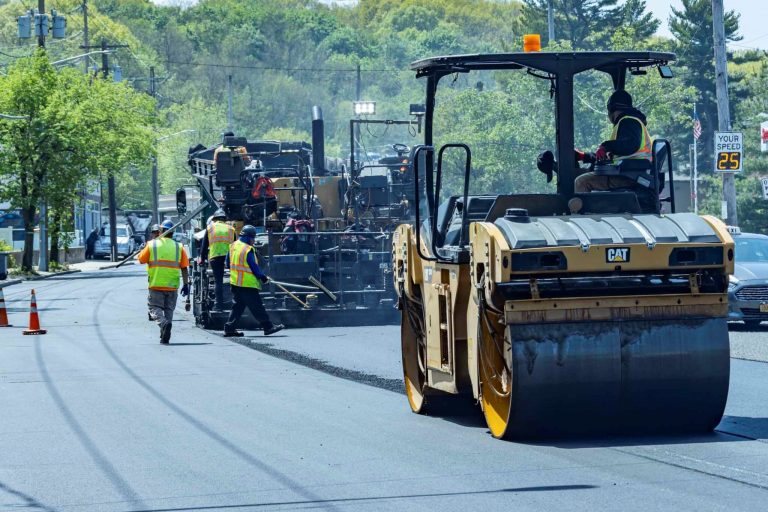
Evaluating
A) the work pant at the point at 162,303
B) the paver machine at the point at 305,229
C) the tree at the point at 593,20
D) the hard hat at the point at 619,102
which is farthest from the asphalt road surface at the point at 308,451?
the tree at the point at 593,20

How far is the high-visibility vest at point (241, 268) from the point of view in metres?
18.9

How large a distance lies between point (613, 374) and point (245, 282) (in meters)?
10.9

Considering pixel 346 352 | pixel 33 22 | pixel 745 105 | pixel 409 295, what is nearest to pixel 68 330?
pixel 346 352

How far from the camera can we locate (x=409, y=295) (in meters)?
10.7

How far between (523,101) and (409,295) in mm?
45386

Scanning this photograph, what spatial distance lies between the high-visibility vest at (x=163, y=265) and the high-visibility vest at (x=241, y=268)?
0.77m

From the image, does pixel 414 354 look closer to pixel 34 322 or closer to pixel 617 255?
pixel 617 255

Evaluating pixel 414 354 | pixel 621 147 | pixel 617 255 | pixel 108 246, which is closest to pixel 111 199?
pixel 108 246

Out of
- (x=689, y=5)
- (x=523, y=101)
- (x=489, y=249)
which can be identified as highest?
(x=689, y=5)

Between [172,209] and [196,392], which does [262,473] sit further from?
[172,209]

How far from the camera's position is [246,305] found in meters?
19.3

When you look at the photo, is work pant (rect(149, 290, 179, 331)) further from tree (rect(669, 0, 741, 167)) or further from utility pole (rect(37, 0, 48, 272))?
tree (rect(669, 0, 741, 167))

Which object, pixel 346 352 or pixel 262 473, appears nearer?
pixel 262 473

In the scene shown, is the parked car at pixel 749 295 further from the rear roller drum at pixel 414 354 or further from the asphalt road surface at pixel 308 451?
the rear roller drum at pixel 414 354
